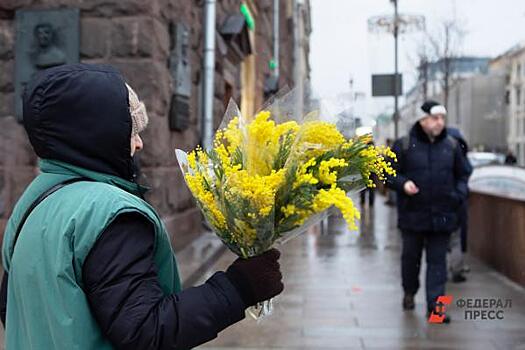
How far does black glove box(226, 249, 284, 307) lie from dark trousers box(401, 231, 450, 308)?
3.75 m

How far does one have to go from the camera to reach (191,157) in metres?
1.72

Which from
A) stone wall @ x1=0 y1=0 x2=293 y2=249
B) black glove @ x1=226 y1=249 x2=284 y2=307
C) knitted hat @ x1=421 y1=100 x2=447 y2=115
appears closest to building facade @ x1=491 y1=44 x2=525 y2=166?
stone wall @ x1=0 y1=0 x2=293 y2=249

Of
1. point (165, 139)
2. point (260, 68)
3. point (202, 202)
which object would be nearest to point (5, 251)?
point (202, 202)

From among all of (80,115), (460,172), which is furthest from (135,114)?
(460,172)

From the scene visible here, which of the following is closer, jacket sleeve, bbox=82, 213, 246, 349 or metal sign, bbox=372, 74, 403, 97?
jacket sleeve, bbox=82, 213, 246, 349

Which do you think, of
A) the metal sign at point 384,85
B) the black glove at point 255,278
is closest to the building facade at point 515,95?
the metal sign at point 384,85

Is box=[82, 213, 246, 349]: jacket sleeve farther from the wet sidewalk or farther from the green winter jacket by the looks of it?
the wet sidewalk

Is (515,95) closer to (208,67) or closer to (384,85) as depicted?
(384,85)

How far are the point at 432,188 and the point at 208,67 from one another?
16.4ft

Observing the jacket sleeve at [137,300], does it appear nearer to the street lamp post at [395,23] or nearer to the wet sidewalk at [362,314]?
the wet sidewalk at [362,314]

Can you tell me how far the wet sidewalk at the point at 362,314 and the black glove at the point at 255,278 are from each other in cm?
312

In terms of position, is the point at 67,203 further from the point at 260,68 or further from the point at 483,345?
the point at 260,68

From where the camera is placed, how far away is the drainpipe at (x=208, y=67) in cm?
930

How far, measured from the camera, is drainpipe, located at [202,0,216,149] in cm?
930
